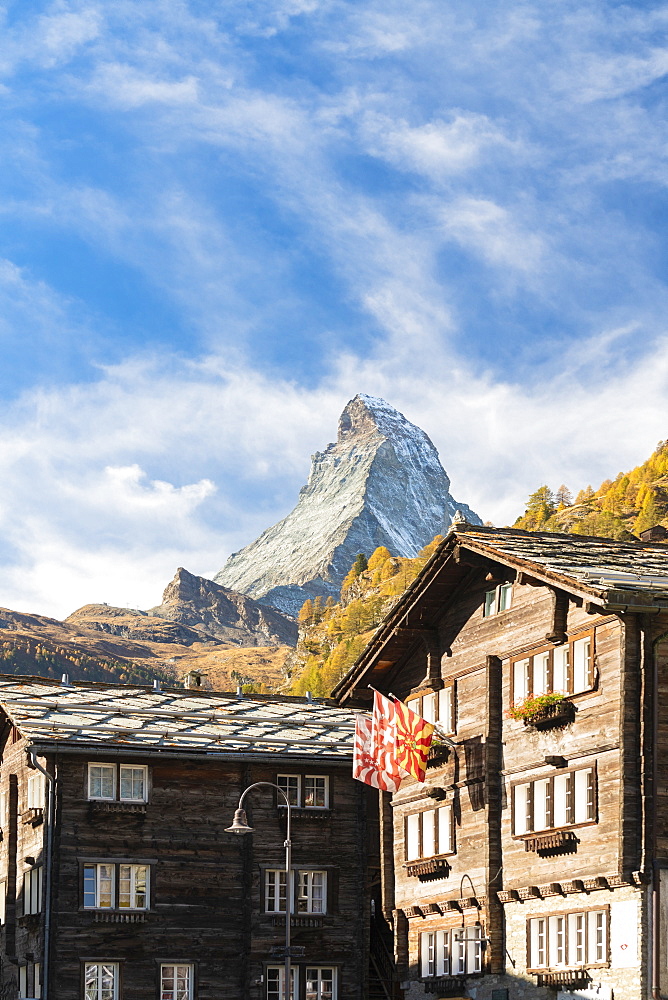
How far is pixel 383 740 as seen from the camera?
148 feet

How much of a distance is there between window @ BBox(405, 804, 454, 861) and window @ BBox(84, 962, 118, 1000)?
10474 millimetres

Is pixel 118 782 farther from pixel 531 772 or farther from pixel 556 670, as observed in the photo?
pixel 556 670

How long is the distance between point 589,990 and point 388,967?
15438 millimetres

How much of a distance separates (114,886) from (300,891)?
6.76m

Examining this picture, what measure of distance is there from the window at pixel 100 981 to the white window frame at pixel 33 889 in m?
2.67

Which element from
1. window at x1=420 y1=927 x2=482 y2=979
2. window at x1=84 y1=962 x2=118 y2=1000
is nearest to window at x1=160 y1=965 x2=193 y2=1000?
window at x1=84 y1=962 x2=118 y2=1000

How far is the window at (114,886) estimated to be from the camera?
156 ft

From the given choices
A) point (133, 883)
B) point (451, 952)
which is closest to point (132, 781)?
point (133, 883)

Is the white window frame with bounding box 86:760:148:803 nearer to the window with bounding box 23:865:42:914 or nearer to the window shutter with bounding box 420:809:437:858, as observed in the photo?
the window with bounding box 23:865:42:914

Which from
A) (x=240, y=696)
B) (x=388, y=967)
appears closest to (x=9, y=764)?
(x=240, y=696)

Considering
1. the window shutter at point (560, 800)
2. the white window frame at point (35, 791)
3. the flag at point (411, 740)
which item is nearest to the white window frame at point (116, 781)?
the white window frame at point (35, 791)

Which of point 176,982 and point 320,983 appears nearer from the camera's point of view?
point 176,982

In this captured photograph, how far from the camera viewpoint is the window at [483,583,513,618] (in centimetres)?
4439

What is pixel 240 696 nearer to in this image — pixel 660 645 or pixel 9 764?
pixel 9 764
